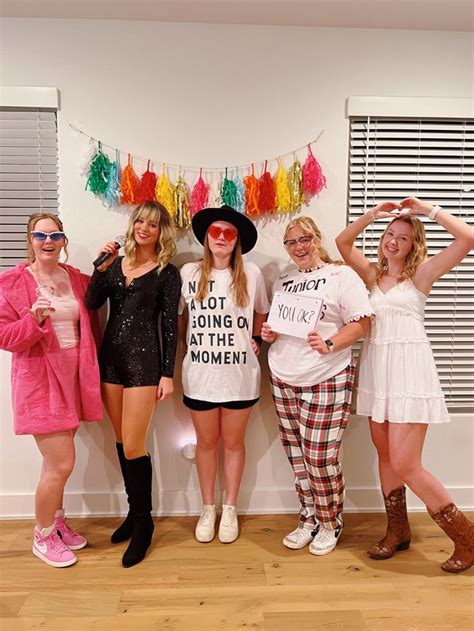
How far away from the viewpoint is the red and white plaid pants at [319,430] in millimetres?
2211

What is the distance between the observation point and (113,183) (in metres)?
2.45

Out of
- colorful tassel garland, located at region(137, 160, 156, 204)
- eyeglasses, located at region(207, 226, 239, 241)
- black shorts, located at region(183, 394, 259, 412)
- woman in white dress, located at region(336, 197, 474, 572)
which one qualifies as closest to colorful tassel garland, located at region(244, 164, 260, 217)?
eyeglasses, located at region(207, 226, 239, 241)

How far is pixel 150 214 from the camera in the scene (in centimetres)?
225

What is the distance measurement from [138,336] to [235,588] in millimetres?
1244

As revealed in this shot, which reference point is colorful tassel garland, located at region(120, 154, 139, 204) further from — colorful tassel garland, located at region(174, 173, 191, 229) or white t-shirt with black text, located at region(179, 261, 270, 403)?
white t-shirt with black text, located at region(179, 261, 270, 403)

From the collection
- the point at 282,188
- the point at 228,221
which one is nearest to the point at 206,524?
the point at 228,221

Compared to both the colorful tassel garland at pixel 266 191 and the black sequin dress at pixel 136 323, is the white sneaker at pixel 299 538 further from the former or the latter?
the colorful tassel garland at pixel 266 191

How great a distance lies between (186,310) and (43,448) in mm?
973

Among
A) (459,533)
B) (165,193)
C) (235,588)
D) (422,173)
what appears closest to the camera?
(235,588)

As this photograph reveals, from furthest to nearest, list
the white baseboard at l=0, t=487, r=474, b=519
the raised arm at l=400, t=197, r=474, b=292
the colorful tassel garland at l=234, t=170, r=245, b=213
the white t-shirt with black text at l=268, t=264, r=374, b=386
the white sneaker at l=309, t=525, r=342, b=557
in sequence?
the white baseboard at l=0, t=487, r=474, b=519 → the colorful tassel garland at l=234, t=170, r=245, b=213 → the white sneaker at l=309, t=525, r=342, b=557 → the white t-shirt with black text at l=268, t=264, r=374, b=386 → the raised arm at l=400, t=197, r=474, b=292

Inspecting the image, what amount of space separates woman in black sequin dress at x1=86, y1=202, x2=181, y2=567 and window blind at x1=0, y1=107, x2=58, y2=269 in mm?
617

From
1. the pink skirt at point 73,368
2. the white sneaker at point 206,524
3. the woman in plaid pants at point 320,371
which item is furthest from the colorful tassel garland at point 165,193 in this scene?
the white sneaker at point 206,524

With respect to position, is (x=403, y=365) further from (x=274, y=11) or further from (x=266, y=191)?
(x=274, y=11)

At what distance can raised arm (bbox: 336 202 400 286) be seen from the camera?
2.23 m
